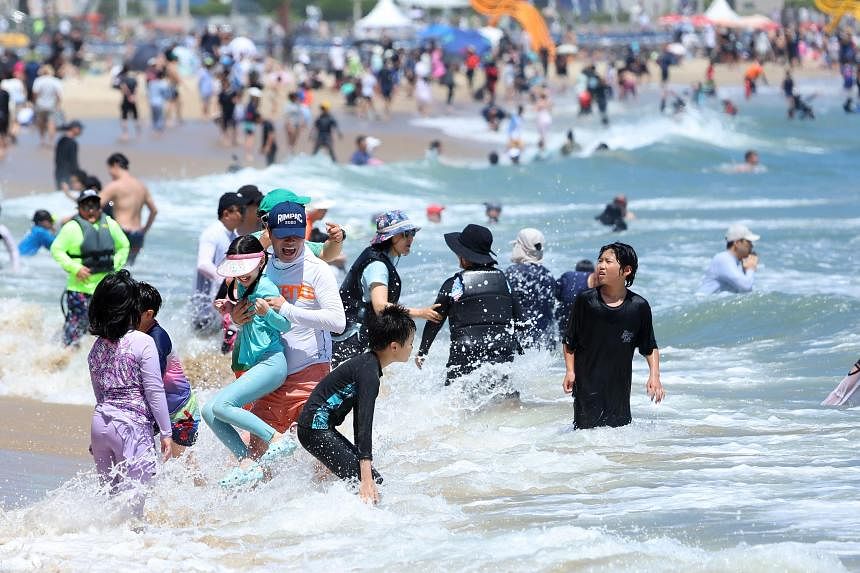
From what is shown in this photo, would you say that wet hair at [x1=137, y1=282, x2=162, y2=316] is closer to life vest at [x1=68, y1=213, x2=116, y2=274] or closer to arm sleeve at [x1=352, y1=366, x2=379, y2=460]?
arm sleeve at [x1=352, y1=366, x2=379, y2=460]

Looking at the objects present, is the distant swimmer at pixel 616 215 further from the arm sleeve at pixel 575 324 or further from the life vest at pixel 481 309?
the arm sleeve at pixel 575 324

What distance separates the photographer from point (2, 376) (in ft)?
38.7

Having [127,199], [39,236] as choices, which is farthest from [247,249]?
[39,236]

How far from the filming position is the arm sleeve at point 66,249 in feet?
36.3

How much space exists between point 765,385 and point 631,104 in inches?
1490

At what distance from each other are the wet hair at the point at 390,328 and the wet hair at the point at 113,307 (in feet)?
3.56

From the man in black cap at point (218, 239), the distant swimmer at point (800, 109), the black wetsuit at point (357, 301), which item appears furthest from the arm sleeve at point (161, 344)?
the distant swimmer at point (800, 109)

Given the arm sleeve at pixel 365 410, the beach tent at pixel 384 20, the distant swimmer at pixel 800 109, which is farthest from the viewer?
the beach tent at pixel 384 20

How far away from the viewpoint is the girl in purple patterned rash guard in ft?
22.1

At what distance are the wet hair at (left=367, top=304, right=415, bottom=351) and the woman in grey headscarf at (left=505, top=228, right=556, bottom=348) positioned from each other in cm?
331

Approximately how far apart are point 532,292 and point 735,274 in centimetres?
411

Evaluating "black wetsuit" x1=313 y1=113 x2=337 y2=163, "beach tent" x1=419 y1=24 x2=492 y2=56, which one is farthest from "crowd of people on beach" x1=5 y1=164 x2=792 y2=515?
"beach tent" x1=419 y1=24 x2=492 y2=56

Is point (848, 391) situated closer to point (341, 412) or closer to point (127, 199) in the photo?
point (341, 412)

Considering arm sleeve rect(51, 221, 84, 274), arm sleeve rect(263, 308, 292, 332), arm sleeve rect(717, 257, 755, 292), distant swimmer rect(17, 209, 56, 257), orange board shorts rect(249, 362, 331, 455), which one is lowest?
arm sleeve rect(717, 257, 755, 292)
